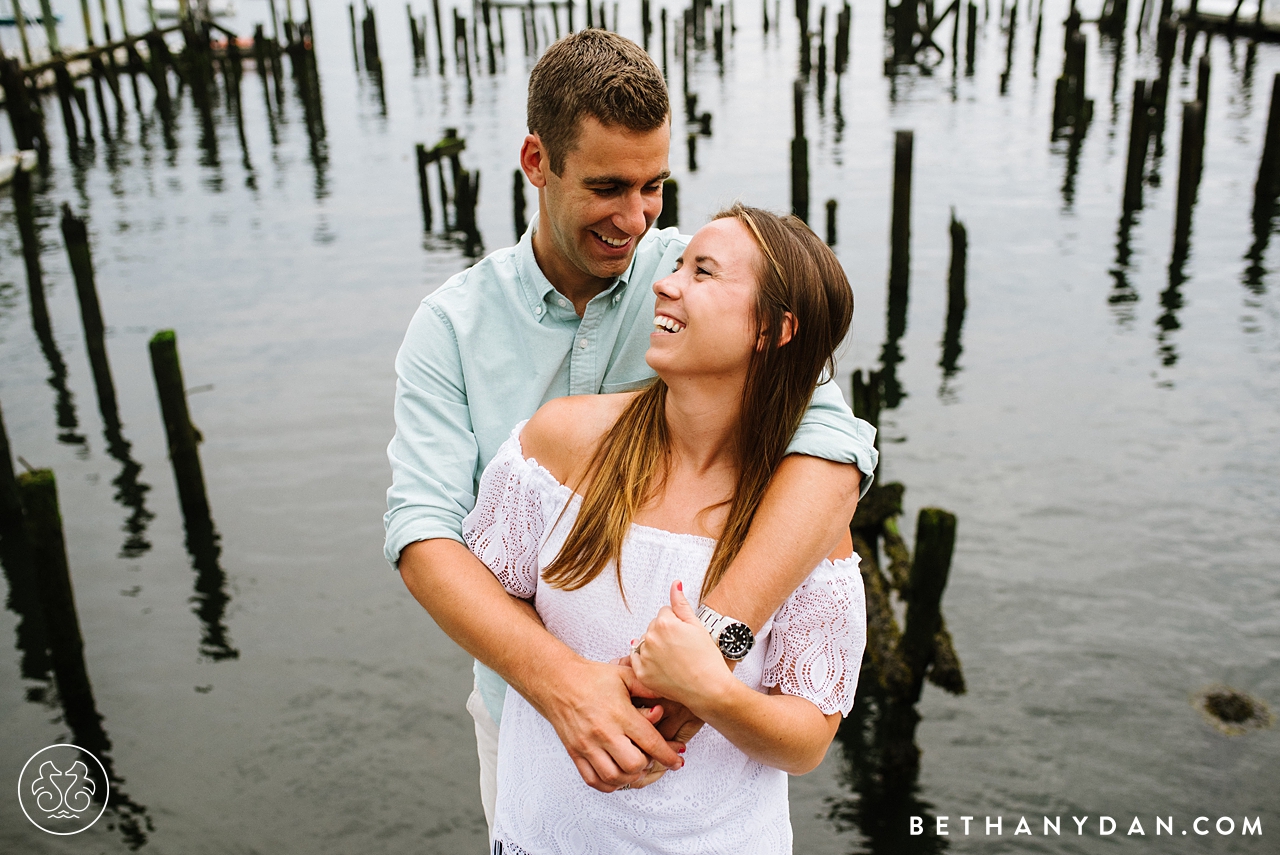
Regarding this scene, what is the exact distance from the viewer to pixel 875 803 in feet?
20.1

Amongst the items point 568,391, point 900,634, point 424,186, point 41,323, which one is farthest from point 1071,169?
point 568,391

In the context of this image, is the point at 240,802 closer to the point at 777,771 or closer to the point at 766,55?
the point at 777,771

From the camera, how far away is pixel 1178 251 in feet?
49.2

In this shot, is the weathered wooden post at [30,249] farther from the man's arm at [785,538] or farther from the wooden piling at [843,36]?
the wooden piling at [843,36]

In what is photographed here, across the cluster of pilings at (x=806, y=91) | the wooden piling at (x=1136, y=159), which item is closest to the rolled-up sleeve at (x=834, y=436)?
the cluster of pilings at (x=806, y=91)

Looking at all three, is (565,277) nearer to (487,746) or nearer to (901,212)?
(487,746)

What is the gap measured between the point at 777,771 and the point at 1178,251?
14947 mm

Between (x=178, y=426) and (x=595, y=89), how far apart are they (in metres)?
6.91

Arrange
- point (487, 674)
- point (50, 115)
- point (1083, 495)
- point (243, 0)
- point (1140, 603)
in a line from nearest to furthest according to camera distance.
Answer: point (487, 674) < point (1140, 603) < point (1083, 495) < point (50, 115) < point (243, 0)

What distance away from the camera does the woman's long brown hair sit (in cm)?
221

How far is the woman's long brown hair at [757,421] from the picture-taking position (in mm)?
2213

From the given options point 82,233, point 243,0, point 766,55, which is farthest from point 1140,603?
point 243,0

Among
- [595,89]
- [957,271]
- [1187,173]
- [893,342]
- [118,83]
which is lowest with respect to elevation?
[893,342]

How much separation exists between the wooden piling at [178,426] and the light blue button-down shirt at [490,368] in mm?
5816
